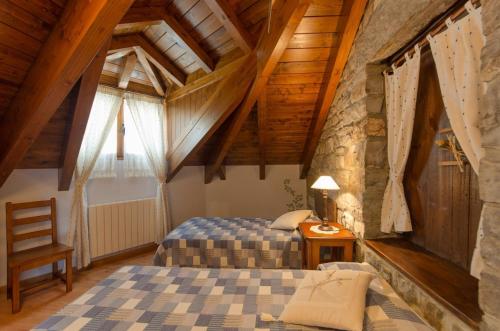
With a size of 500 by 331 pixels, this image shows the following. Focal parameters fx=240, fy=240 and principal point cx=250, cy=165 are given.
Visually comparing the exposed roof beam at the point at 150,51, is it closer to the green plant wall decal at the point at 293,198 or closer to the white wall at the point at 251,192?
the white wall at the point at 251,192

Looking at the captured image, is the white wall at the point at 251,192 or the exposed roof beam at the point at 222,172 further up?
the exposed roof beam at the point at 222,172

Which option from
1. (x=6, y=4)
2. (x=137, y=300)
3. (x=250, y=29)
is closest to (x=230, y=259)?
(x=137, y=300)

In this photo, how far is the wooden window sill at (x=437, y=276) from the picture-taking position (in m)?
1.02

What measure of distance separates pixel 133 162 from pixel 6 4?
6.98 feet

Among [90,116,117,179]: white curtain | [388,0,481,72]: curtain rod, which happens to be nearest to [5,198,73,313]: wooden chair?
[90,116,117,179]: white curtain

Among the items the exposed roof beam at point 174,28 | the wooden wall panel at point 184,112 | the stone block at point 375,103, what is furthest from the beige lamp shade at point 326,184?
the exposed roof beam at point 174,28

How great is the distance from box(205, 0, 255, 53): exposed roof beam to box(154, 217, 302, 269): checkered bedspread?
6.59 feet

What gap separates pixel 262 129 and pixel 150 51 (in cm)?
169

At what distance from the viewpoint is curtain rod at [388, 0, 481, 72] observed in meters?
1.19

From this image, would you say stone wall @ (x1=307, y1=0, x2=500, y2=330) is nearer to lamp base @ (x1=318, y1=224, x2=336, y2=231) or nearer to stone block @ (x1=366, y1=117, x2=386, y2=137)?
stone block @ (x1=366, y1=117, x2=386, y2=137)

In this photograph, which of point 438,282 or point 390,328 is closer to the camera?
point 390,328

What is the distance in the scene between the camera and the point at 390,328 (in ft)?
3.45

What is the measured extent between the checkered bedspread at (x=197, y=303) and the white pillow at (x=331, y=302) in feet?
0.19

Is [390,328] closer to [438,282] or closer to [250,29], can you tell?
[438,282]
